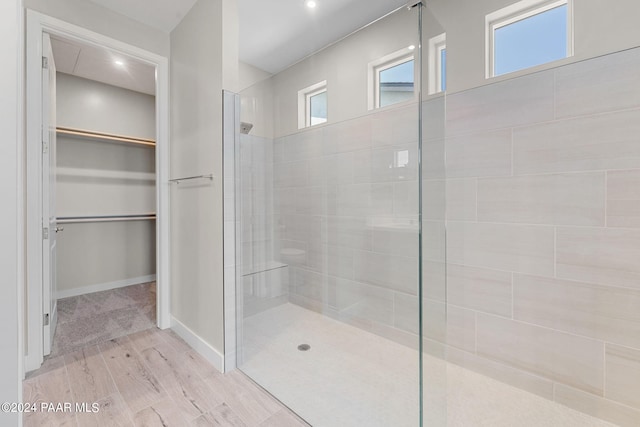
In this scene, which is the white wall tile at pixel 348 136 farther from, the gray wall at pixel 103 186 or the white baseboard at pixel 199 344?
the gray wall at pixel 103 186

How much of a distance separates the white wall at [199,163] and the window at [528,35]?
1.63 meters

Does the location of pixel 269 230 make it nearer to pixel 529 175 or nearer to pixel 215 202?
pixel 215 202

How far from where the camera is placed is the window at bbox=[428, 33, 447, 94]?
1.60 meters

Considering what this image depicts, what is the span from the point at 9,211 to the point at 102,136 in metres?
2.52

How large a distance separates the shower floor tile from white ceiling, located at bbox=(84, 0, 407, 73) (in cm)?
235

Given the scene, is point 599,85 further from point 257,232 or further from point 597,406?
point 257,232

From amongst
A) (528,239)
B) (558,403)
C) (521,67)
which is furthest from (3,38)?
(558,403)

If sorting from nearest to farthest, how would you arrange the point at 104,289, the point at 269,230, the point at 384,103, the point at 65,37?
the point at 384,103 < the point at 65,37 < the point at 269,230 < the point at 104,289

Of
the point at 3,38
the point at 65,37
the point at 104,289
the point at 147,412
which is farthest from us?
the point at 104,289

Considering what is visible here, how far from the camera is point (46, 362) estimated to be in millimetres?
1882

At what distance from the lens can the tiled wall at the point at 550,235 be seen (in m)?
1.32

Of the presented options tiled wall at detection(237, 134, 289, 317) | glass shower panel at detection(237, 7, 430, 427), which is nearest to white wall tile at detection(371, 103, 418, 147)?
glass shower panel at detection(237, 7, 430, 427)

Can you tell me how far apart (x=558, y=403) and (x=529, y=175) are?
121 cm

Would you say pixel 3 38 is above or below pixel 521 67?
below
